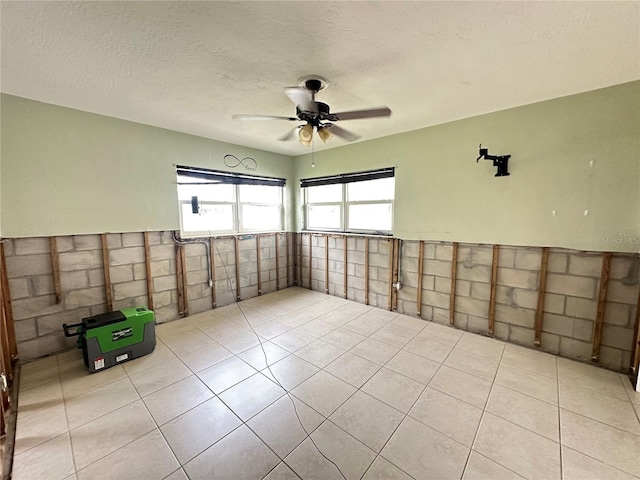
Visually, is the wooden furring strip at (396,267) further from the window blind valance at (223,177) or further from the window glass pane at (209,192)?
the window glass pane at (209,192)

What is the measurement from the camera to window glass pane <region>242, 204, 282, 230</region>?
4449 millimetres

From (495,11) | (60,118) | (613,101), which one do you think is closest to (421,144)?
(613,101)

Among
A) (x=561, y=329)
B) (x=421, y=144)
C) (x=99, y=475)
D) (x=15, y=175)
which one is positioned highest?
(x=421, y=144)

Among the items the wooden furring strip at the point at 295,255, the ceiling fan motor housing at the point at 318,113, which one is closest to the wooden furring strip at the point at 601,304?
the ceiling fan motor housing at the point at 318,113

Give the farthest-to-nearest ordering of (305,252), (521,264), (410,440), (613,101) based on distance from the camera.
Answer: (305,252) < (521,264) < (613,101) < (410,440)

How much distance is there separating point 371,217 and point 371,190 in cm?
43

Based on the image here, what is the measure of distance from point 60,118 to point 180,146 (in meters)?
1.17

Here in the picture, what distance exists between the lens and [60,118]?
8.60 feet

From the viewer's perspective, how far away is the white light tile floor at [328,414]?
1.50m

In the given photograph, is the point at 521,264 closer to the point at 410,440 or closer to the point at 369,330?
the point at 369,330

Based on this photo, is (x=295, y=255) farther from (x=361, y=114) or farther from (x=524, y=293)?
(x=524, y=293)

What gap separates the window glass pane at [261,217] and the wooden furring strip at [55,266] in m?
2.28

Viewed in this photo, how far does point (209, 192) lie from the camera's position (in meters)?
3.93

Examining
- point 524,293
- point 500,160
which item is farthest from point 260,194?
point 524,293
